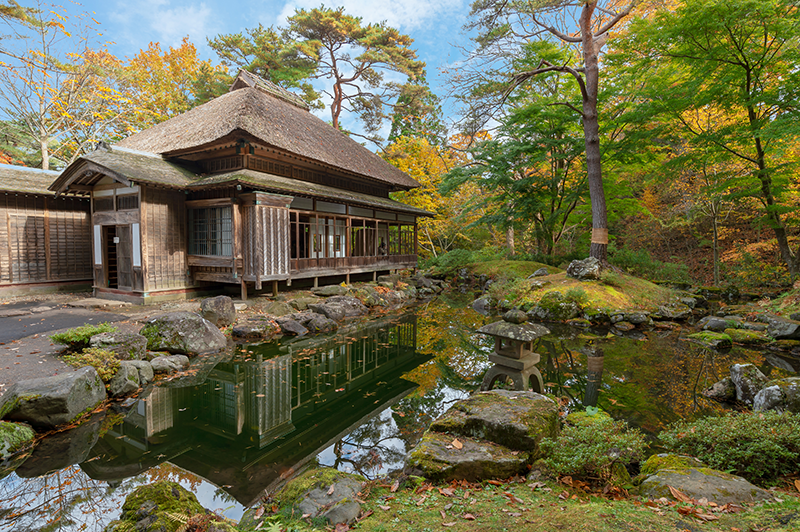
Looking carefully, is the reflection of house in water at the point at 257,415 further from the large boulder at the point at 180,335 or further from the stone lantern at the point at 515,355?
the stone lantern at the point at 515,355

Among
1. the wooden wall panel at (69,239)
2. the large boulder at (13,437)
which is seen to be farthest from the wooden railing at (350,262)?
the large boulder at (13,437)

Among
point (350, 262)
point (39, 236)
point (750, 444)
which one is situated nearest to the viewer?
point (750, 444)

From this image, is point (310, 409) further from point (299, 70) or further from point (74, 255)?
point (299, 70)

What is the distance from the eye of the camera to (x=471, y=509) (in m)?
2.75

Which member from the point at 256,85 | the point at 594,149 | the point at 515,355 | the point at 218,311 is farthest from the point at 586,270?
the point at 256,85

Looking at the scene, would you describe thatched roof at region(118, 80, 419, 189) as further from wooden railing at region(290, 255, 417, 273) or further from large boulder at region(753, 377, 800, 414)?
large boulder at region(753, 377, 800, 414)

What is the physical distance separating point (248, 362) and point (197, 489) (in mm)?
3924

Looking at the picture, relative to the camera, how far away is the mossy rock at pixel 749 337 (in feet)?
26.6

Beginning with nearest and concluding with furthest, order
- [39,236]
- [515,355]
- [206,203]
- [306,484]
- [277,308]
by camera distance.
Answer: [306,484], [515,355], [277,308], [206,203], [39,236]

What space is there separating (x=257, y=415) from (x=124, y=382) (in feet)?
7.43

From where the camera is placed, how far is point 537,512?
260 cm

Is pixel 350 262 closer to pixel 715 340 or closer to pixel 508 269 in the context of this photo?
pixel 508 269

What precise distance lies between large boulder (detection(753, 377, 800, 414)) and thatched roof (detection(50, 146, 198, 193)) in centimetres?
1365

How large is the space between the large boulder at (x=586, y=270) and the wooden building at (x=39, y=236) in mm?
18079
